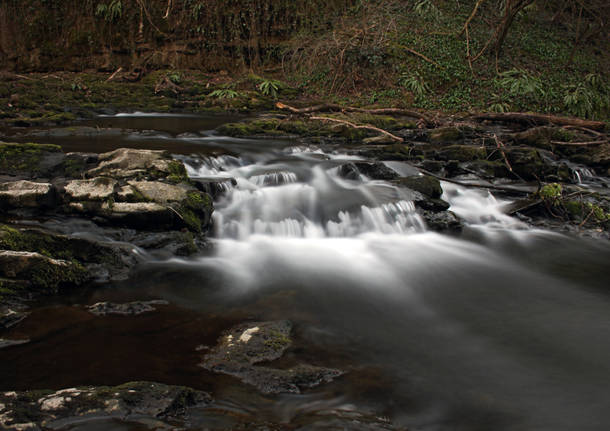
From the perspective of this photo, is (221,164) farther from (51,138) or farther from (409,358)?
(409,358)

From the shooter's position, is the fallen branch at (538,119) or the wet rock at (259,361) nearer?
the wet rock at (259,361)

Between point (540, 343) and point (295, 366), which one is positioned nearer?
point (295, 366)

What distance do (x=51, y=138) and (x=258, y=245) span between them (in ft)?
20.8

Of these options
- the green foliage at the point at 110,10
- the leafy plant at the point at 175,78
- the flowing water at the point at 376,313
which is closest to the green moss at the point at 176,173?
the flowing water at the point at 376,313

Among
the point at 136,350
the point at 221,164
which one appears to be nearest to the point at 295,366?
the point at 136,350

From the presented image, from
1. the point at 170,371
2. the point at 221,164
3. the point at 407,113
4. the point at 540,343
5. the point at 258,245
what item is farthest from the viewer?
the point at 407,113

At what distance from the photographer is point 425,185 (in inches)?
297

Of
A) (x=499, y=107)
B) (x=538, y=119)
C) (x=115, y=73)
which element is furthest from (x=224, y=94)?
(x=538, y=119)

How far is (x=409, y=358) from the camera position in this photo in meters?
3.66

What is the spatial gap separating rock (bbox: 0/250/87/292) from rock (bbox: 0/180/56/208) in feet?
4.88

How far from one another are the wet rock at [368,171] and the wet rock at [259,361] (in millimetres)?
5008

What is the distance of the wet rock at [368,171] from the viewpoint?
8.31 meters

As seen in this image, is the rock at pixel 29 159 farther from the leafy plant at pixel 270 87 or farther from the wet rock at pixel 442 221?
the leafy plant at pixel 270 87

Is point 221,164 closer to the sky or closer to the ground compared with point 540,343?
closer to the sky
